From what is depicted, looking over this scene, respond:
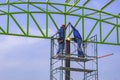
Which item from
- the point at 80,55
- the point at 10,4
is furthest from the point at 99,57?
the point at 10,4

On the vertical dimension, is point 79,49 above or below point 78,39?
below

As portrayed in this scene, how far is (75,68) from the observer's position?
33.5m

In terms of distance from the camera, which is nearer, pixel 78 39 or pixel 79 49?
pixel 79 49

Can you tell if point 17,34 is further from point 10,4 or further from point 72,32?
point 72,32

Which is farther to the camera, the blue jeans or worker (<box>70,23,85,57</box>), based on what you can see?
worker (<box>70,23,85,57</box>)

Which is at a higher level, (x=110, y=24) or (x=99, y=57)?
(x=110, y=24)

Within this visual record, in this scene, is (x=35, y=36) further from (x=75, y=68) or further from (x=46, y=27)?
(x=75, y=68)

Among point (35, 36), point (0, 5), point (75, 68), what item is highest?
point (0, 5)

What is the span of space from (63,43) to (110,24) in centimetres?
461

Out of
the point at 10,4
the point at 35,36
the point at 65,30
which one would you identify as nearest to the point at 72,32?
the point at 65,30

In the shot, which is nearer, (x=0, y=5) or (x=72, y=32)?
(x=0, y=5)

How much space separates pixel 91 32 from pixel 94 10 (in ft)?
5.49

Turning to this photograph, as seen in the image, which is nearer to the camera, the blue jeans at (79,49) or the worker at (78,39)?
the blue jeans at (79,49)

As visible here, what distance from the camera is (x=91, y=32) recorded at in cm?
3569
